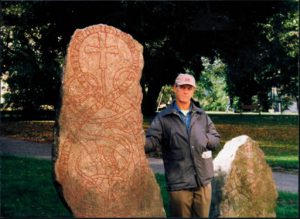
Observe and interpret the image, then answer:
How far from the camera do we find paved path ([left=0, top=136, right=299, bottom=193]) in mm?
10656

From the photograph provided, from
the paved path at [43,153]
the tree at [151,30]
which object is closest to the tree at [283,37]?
the tree at [151,30]

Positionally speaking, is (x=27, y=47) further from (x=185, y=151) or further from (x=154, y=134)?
(x=185, y=151)

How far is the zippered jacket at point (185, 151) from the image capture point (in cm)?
566

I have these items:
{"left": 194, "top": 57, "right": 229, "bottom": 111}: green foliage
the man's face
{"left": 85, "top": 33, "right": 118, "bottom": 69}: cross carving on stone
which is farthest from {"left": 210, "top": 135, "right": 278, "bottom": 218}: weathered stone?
{"left": 194, "top": 57, "right": 229, "bottom": 111}: green foliage

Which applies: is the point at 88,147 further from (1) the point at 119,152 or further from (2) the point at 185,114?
(2) the point at 185,114

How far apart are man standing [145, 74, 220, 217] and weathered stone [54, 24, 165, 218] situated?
1300 mm

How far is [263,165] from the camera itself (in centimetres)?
729

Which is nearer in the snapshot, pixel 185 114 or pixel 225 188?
pixel 185 114

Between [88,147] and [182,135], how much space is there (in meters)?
1.65

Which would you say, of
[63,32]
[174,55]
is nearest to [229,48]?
[174,55]

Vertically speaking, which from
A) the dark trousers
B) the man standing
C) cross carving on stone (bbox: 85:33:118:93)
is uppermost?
cross carving on stone (bbox: 85:33:118:93)

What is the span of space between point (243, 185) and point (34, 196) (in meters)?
3.51

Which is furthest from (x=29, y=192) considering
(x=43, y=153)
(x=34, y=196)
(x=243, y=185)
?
(x=43, y=153)

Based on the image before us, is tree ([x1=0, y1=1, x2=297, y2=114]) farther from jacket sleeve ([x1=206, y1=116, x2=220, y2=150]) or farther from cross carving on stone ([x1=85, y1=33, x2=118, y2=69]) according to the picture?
jacket sleeve ([x1=206, y1=116, x2=220, y2=150])
